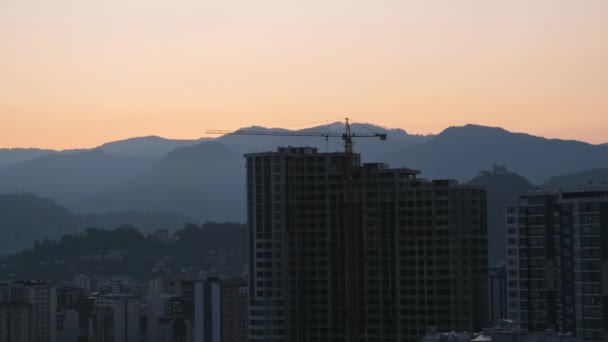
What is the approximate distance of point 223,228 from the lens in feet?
565

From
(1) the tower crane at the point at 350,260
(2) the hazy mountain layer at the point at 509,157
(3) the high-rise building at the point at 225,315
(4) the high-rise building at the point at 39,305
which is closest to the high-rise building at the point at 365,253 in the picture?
(1) the tower crane at the point at 350,260

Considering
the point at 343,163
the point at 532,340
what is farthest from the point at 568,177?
the point at 532,340

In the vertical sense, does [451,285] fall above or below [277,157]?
below

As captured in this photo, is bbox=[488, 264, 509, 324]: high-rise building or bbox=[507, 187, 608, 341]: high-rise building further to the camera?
bbox=[488, 264, 509, 324]: high-rise building

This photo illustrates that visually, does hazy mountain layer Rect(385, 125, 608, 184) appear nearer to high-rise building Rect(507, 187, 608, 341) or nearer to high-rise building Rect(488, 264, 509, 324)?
high-rise building Rect(488, 264, 509, 324)

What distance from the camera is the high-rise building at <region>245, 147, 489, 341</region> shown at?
56562 millimetres

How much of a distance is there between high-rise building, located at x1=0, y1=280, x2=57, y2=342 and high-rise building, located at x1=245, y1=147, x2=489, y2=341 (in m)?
46.3

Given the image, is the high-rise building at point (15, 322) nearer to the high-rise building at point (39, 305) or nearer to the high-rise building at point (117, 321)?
the high-rise building at point (39, 305)

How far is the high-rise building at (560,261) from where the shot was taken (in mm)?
48719

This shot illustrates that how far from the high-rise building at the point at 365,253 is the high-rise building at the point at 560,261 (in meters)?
2.92

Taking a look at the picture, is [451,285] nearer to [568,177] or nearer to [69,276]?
[568,177]

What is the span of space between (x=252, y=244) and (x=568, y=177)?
79.6m

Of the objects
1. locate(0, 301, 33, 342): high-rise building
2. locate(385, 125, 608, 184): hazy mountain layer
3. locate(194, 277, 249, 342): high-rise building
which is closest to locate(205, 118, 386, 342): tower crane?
locate(194, 277, 249, 342): high-rise building

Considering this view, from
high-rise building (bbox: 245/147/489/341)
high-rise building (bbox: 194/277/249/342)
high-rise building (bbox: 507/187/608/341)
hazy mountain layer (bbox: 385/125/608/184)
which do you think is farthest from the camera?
hazy mountain layer (bbox: 385/125/608/184)
